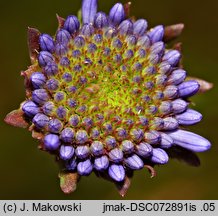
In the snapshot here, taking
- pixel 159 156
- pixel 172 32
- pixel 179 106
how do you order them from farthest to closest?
pixel 172 32
pixel 179 106
pixel 159 156

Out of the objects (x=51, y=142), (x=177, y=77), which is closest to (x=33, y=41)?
(x=51, y=142)

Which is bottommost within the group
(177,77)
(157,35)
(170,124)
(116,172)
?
(116,172)

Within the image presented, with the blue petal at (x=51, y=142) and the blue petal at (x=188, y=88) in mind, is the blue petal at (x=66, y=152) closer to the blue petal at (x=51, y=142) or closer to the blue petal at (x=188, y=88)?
the blue petal at (x=51, y=142)

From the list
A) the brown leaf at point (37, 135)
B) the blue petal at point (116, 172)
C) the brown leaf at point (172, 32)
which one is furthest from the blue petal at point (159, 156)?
the brown leaf at point (172, 32)

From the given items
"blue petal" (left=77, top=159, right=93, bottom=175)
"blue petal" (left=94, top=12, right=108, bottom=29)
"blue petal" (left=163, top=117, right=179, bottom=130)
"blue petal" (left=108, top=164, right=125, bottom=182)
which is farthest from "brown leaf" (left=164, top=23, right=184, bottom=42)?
"blue petal" (left=77, top=159, right=93, bottom=175)

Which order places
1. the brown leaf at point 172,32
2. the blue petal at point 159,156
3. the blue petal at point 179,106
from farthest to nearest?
the brown leaf at point 172,32 < the blue petal at point 179,106 < the blue petal at point 159,156

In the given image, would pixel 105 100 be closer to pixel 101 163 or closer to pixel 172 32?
pixel 101 163

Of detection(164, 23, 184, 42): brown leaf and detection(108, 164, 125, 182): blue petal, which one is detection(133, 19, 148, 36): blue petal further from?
detection(108, 164, 125, 182): blue petal
